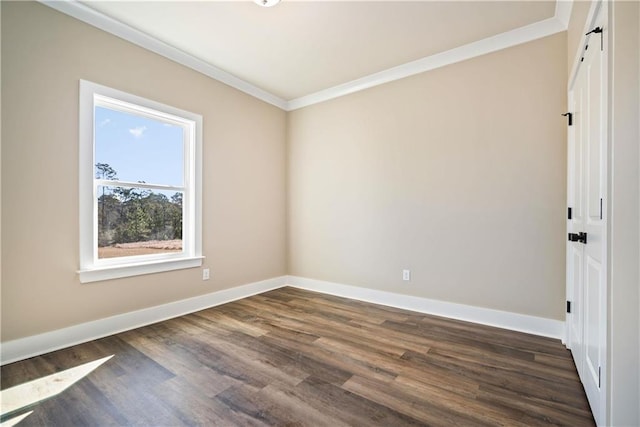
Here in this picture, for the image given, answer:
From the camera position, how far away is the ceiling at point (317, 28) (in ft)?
7.79

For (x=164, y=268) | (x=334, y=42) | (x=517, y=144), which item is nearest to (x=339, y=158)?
(x=334, y=42)

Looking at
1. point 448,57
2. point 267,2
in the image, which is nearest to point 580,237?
point 448,57

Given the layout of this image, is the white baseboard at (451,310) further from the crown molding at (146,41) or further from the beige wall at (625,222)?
the crown molding at (146,41)

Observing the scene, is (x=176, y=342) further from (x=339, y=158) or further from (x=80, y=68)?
(x=339, y=158)

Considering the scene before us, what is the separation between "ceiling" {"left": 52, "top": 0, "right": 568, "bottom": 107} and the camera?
2.38m

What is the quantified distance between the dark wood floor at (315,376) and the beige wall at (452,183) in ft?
1.90

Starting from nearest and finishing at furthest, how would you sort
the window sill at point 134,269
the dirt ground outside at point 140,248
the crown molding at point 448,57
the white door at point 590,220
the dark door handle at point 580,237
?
the white door at point 590,220
the dark door handle at point 580,237
the window sill at point 134,269
the crown molding at point 448,57
the dirt ground outside at point 140,248

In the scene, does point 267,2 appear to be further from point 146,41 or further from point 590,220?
point 590,220

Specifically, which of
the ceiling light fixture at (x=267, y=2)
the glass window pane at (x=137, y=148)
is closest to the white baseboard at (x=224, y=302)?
the glass window pane at (x=137, y=148)

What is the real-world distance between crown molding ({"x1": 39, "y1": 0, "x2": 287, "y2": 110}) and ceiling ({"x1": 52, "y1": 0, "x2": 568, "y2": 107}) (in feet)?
0.05

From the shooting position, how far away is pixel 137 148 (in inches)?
113

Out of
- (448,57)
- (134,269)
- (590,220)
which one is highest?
(448,57)

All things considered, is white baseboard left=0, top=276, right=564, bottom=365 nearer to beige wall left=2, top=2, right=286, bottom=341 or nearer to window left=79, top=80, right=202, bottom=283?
beige wall left=2, top=2, right=286, bottom=341

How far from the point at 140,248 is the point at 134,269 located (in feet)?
0.80
